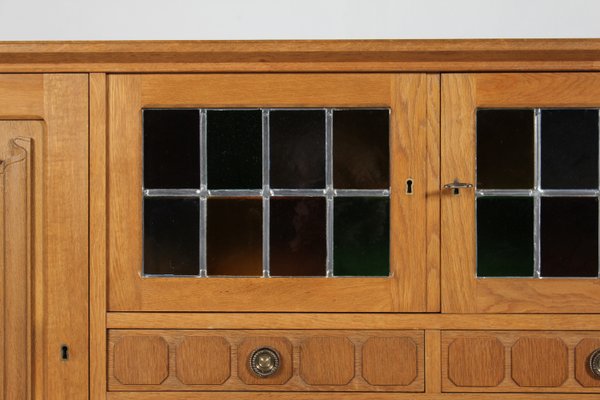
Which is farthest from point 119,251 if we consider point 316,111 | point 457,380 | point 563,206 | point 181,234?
point 563,206

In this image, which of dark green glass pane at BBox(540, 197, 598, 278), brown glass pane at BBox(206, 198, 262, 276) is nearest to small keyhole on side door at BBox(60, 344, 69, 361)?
brown glass pane at BBox(206, 198, 262, 276)

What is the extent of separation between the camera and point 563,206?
1498mm

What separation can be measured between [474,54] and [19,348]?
128cm

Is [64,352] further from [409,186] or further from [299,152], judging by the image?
[409,186]

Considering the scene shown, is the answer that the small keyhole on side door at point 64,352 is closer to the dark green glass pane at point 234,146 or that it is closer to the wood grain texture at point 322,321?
the wood grain texture at point 322,321

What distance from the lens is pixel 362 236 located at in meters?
1.51

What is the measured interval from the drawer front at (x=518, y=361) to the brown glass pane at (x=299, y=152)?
19.6 inches

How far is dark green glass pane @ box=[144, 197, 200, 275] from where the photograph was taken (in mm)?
1516

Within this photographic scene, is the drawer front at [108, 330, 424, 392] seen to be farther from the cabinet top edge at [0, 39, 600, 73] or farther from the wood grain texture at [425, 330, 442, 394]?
the cabinet top edge at [0, 39, 600, 73]

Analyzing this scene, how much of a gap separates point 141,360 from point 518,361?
89 cm

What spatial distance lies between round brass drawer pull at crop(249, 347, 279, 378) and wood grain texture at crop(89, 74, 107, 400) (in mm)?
360

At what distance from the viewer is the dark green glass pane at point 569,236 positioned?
4.91ft

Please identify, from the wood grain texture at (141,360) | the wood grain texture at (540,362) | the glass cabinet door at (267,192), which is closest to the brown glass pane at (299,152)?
the glass cabinet door at (267,192)

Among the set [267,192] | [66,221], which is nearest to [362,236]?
[267,192]
